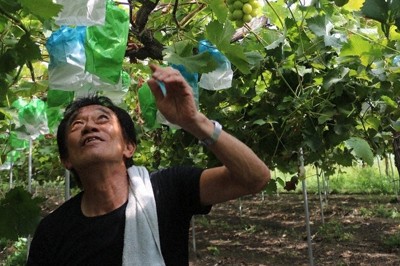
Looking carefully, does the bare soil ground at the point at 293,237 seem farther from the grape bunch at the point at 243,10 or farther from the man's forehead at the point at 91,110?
the man's forehead at the point at 91,110

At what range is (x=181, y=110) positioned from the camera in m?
1.00

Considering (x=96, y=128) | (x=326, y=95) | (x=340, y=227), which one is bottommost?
(x=340, y=227)

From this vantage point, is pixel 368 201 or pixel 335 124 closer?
pixel 335 124

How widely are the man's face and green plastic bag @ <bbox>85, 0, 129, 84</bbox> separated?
27 centimetres

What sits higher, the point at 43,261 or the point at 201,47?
the point at 201,47

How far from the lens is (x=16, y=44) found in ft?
4.29

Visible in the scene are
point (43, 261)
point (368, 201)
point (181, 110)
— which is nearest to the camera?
point (181, 110)

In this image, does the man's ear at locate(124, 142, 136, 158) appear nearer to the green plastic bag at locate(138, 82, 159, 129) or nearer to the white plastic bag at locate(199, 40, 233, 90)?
the white plastic bag at locate(199, 40, 233, 90)

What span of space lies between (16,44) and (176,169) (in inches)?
22.7

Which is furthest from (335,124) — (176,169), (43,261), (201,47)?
(43,261)

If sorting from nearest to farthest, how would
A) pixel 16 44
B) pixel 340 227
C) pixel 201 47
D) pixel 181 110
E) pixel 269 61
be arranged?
pixel 181 110 → pixel 16 44 → pixel 201 47 → pixel 269 61 → pixel 340 227

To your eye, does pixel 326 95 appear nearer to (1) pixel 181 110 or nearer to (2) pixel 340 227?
(1) pixel 181 110

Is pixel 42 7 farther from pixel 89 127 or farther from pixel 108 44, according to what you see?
pixel 108 44

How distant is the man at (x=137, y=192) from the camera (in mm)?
1001
